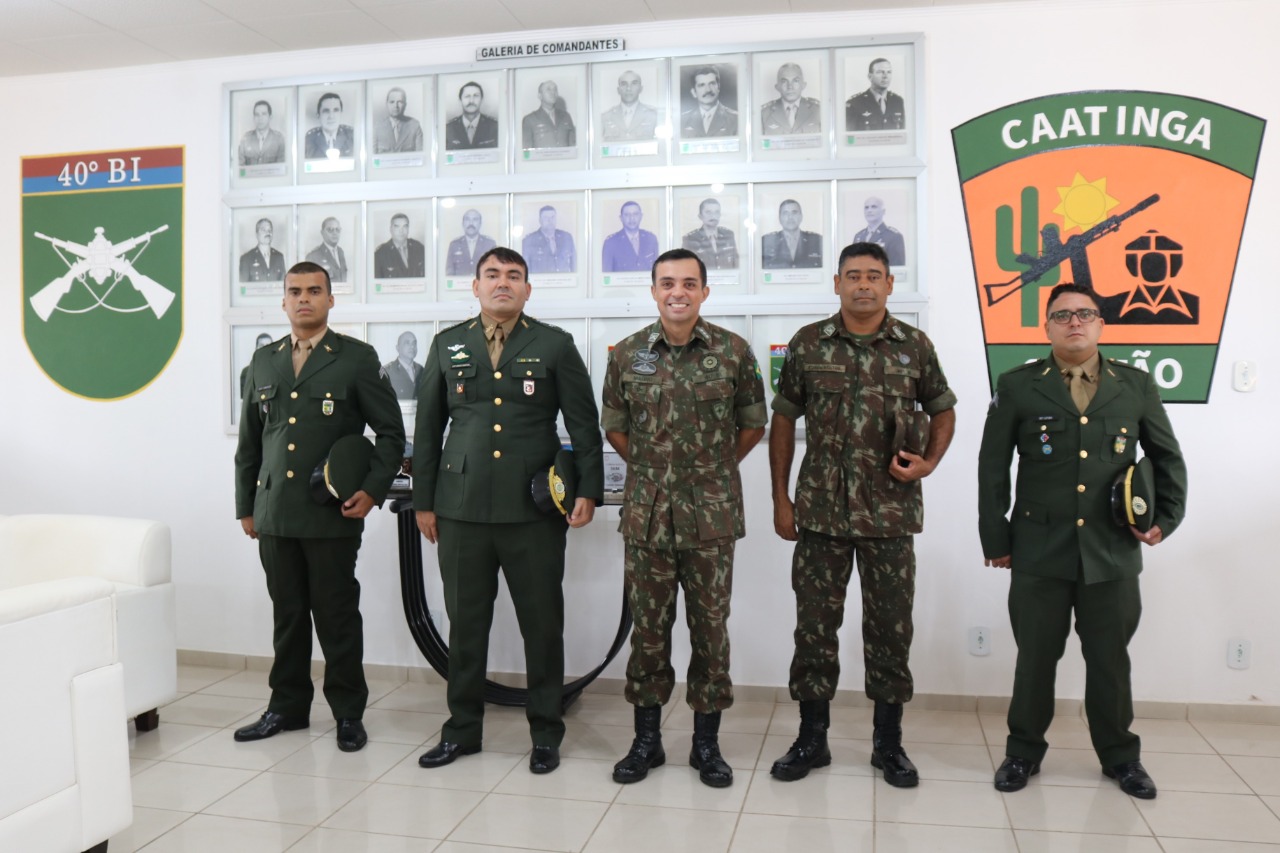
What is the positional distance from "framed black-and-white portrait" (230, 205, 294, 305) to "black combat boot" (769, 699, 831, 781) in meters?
3.02

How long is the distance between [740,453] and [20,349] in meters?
3.83

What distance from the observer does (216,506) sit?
4.71 m

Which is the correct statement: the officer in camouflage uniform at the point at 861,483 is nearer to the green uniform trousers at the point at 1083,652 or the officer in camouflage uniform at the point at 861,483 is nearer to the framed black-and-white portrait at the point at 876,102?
the green uniform trousers at the point at 1083,652

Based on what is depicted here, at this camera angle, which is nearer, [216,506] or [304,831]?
[304,831]

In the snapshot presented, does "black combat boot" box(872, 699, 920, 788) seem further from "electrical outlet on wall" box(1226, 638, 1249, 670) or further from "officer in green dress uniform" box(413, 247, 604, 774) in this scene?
"electrical outlet on wall" box(1226, 638, 1249, 670)

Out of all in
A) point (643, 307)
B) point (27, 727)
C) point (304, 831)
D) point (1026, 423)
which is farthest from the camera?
point (643, 307)

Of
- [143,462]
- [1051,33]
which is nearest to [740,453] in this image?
[1051,33]

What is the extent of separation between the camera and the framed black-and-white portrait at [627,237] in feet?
13.8

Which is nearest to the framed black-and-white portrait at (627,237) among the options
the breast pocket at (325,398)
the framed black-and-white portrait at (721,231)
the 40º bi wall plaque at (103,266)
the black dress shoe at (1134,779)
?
the framed black-and-white portrait at (721,231)

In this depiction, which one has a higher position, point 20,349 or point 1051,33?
point 1051,33

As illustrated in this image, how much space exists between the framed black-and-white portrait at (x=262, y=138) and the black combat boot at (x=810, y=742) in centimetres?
331

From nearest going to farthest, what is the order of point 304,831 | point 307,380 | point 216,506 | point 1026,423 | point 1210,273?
point 304,831 → point 1026,423 → point 307,380 → point 1210,273 → point 216,506

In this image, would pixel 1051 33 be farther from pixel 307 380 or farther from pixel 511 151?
pixel 307 380

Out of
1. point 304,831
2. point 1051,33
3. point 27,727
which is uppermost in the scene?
point 1051,33
